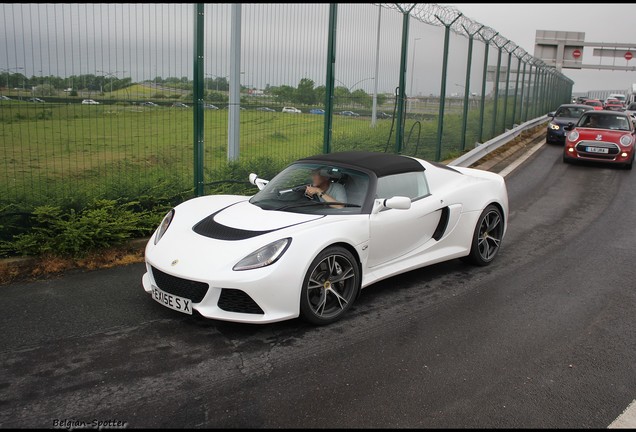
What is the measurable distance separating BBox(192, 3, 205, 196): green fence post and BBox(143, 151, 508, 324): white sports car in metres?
1.67

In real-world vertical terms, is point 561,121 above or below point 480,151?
above

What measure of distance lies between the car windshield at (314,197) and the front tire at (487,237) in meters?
1.74

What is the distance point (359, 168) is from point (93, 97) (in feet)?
10.9

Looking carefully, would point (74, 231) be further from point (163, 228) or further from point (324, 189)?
point (324, 189)

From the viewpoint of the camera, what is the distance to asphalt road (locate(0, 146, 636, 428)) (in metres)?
3.53

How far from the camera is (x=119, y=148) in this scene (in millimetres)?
7191

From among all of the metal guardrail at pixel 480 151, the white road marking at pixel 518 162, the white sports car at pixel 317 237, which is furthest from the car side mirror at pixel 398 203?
the white road marking at pixel 518 162

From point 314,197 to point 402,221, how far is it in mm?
877

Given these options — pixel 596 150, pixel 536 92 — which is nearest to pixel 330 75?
pixel 596 150

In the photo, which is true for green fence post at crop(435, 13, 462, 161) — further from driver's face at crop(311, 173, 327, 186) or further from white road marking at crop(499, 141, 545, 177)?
driver's face at crop(311, 173, 327, 186)

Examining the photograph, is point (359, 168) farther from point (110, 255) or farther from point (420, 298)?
point (110, 255)

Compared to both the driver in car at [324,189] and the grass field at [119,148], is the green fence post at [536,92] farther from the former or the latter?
the driver in car at [324,189]

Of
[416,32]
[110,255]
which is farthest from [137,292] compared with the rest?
[416,32]

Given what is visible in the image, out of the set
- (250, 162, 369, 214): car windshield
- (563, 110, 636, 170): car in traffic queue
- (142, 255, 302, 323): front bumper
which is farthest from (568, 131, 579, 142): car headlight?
(142, 255, 302, 323): front bumper
